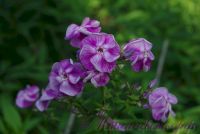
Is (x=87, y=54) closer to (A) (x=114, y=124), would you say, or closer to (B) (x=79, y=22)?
(A) (x=114, y=124)

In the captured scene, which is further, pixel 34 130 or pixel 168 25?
pixel 168 25

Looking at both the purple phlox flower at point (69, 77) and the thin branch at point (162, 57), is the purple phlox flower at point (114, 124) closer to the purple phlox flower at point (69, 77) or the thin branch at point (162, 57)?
the purple phlox flower at point (69, 77)

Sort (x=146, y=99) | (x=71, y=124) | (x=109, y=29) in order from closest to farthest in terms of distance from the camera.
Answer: (x=146, y=99)
(x=71, y=124)
(x=109, y=29)

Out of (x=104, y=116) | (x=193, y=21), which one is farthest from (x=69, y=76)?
(x=193, y=21)

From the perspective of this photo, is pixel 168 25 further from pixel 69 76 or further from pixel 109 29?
pixel 69 76

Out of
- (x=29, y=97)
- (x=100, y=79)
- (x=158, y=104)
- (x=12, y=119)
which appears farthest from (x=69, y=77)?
(x=12, y=119)

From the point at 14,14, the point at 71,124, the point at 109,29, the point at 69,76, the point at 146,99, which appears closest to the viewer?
the point at 69,76

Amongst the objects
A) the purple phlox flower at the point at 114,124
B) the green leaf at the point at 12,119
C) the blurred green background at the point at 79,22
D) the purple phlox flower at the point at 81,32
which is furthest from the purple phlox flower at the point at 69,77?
the blurred green background at the point at 79,22
